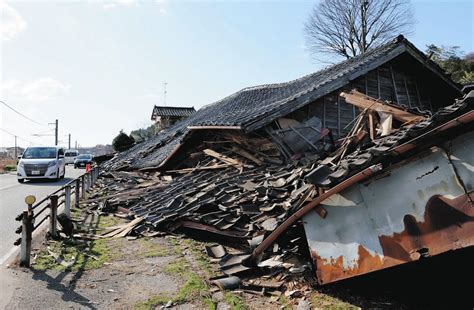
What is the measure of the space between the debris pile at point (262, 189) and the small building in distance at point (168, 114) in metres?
24.1

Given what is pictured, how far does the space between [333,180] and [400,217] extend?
856 mm

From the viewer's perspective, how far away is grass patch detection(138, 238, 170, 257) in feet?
20.9

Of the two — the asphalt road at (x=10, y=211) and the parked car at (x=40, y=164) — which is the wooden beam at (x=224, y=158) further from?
the parked car at (x=40, y=164)

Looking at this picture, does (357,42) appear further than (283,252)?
Yes

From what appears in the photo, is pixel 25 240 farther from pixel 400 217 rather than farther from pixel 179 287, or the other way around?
pixel 400 217

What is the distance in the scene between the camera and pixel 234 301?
443 centimetres

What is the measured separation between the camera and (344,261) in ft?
14.3

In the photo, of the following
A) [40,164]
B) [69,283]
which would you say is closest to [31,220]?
[69,283]

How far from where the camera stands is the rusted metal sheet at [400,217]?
362 centimetres

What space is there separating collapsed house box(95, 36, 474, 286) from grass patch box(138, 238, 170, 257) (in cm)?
55

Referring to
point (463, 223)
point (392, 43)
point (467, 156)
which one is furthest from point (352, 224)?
point (392, 43)

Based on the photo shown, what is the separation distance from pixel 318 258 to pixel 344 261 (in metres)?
0.36

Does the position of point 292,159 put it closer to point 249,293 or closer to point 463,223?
point 249,293

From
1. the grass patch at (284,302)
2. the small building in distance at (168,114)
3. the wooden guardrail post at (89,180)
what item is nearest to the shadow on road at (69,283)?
the grass patch at (284,302)
